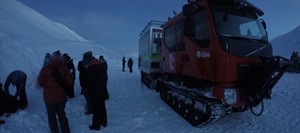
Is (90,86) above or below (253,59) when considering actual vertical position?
below

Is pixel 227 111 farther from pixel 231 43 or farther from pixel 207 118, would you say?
pixel 231 43

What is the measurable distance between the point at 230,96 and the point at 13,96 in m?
5.34

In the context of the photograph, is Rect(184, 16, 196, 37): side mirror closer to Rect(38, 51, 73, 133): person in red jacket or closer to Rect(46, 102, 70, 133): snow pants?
Rect(38, 51, 73, 133): person in red jacket

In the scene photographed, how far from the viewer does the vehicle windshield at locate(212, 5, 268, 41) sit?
5.30m

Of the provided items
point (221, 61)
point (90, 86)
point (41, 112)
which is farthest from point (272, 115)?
point (41, 112)

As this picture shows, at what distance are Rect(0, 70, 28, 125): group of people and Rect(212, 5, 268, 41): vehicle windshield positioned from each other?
17.0ft

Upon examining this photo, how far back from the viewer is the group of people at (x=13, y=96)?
6125mm

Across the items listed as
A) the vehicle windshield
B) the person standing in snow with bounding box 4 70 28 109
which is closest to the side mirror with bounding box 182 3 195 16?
the vehicle windshield

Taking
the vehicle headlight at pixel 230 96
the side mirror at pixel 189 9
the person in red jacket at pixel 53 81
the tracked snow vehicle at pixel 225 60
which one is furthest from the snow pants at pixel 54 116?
the vehicle headlight at pixel 230 96

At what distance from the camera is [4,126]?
5523 millimetres

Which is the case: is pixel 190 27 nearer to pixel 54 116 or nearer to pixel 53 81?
pixel 53 81

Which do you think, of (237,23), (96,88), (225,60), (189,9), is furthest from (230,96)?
(96,88)

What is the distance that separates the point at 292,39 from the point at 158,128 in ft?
330

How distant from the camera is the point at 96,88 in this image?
593 cm
